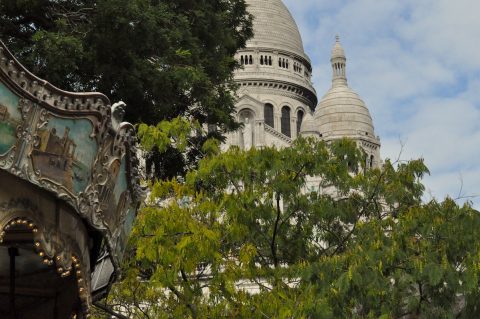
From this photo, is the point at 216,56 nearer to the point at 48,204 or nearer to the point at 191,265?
the point at 191,265

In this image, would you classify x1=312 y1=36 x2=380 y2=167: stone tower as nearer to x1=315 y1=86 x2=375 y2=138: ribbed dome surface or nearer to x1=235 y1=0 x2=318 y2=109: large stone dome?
x1=315 y1=86 x2=375 y2=138: ribbed dome surface

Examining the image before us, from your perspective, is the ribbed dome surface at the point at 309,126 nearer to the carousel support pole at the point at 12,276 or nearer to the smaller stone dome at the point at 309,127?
the smaller stone dome at the point at 309,127

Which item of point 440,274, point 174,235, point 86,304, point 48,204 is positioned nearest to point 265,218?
point 174,235

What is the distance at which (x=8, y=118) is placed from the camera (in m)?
8.69

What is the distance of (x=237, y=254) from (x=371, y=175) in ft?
11.3

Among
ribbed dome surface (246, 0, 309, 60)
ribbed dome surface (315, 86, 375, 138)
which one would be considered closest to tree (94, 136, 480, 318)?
ribbed dome surface (315, 86, 375, 138)

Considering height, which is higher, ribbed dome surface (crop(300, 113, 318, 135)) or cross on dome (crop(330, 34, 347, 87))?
cross on dome (crop(330, 34, 347, 87))

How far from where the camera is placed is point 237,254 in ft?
55.2

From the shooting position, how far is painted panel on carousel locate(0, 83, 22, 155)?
8.62 metres

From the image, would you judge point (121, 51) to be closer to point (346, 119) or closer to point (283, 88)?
point (346, 119)

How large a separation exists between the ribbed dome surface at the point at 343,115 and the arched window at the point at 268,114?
409 centimetres

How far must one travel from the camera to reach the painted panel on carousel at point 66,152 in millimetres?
9164

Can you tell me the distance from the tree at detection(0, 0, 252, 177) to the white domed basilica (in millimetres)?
48544

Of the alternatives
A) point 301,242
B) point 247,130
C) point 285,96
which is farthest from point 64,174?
point 285,96
